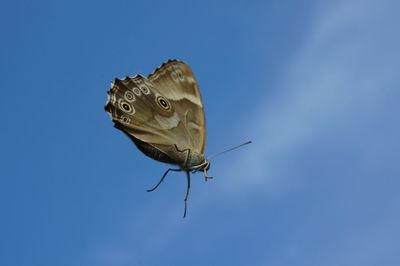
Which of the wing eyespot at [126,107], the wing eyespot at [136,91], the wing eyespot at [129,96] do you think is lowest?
the wing eyespot at [126,107]

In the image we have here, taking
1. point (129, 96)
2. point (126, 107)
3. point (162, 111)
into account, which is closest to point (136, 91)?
point (129, 96)

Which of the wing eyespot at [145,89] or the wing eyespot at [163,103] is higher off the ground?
the wing eyespot at [145,89]

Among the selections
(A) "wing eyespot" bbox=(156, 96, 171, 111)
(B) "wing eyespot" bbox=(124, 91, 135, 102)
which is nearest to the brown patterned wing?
(A) "wing eyespot" bbox=(156, 96, 171, 111)

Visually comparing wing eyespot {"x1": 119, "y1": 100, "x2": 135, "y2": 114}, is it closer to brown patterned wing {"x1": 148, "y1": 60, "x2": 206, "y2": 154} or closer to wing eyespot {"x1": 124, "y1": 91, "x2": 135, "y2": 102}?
wing eyespot {"x1": 124, "y1": 91, "x2": 135, "y2": 102}

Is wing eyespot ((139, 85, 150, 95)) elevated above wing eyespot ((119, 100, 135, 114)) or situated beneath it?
elevated above

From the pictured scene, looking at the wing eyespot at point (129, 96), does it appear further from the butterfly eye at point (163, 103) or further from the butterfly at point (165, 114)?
the butterfly eye at point (163, 103)

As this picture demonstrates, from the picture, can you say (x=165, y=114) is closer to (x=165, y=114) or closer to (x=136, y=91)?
(x=165, y=114)

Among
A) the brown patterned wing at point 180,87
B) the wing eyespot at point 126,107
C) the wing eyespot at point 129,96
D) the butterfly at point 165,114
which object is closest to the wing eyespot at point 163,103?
the butterfly at point 165,114
